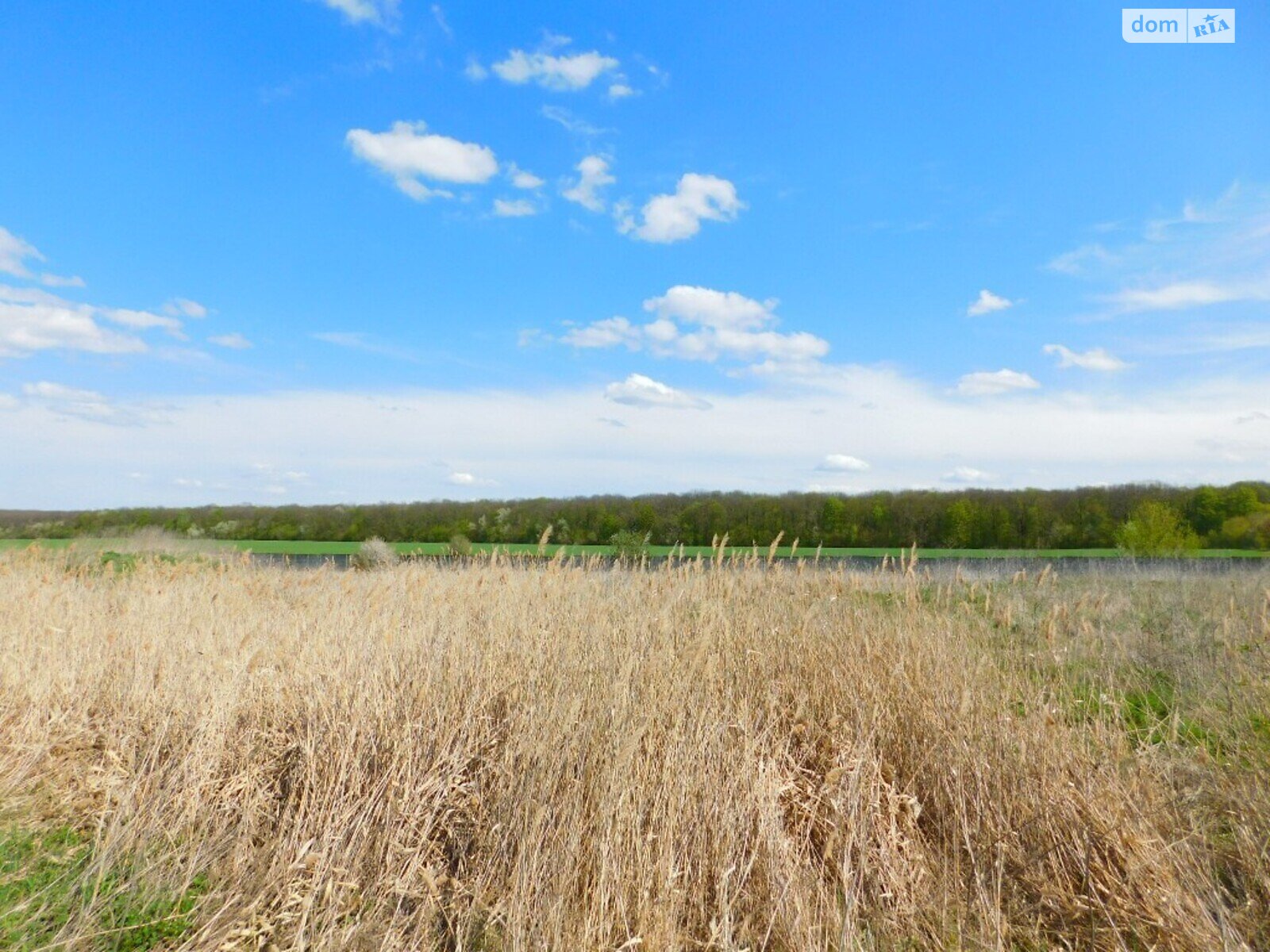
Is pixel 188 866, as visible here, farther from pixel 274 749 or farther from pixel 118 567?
pixel 118 567

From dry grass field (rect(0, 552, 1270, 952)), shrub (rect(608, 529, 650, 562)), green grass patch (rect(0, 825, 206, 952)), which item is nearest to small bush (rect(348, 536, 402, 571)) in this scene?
shrub (rect(608, 529, 650, 562))

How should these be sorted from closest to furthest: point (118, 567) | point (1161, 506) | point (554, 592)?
point (554, 592), point (118, 567), point (1161, 506)

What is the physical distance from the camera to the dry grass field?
3.13 metres

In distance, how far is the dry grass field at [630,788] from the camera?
3131 millimetres

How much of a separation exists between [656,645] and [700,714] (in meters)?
1.15

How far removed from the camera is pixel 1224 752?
4.48m

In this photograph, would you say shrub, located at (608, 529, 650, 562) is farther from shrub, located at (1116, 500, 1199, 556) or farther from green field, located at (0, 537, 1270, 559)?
shrub, located at (1116, 500, 1199, 556)

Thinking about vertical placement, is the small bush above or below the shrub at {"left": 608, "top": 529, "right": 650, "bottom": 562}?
below

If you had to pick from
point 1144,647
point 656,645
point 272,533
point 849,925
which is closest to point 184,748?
point 656,645

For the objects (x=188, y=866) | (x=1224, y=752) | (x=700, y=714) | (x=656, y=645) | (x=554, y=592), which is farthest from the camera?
(x=554, y=592)

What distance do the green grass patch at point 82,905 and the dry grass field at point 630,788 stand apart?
0.02 meters

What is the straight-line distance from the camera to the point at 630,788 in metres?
3.52

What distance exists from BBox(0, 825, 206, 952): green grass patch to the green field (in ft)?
15.5

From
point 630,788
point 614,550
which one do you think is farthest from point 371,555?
point 630,788
